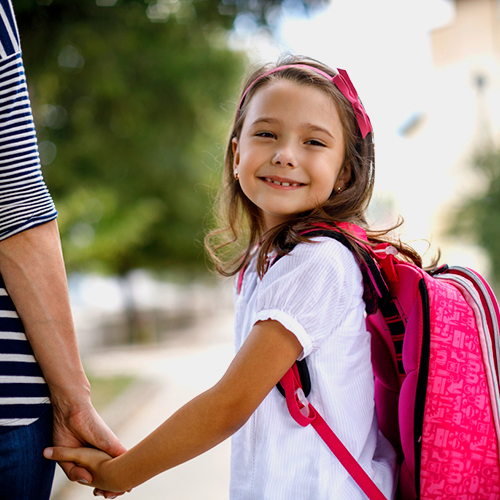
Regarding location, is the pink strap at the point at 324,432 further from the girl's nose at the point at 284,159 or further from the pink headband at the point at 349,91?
the pink headband at the point at 349,91

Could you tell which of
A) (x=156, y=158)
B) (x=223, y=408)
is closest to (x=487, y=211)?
(x=156, y=158)

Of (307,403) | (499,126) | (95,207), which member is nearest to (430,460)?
(307,403)

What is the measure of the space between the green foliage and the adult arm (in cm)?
1276

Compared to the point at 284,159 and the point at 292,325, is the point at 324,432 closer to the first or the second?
the point at 292,325

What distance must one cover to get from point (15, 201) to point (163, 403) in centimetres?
556

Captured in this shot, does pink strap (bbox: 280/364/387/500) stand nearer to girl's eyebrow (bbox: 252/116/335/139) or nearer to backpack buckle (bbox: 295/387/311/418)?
backpack buckle (bbox: 295/387/311/418)

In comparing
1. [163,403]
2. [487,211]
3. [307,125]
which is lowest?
[163,403]

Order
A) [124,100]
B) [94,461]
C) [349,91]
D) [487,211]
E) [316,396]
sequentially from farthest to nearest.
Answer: [487,211], [124,100], [349,91], [94,461], [316,396]

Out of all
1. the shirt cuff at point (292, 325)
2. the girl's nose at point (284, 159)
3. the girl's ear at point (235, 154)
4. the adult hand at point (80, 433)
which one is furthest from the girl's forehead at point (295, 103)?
the adult hand at point (80, 433)

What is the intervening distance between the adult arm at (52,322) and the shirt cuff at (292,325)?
536mm

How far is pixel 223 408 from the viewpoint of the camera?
4.26 feet

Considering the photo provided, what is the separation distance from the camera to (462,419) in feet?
4.24

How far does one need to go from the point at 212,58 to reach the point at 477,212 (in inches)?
291

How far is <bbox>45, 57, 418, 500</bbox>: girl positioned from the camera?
1297 mm
